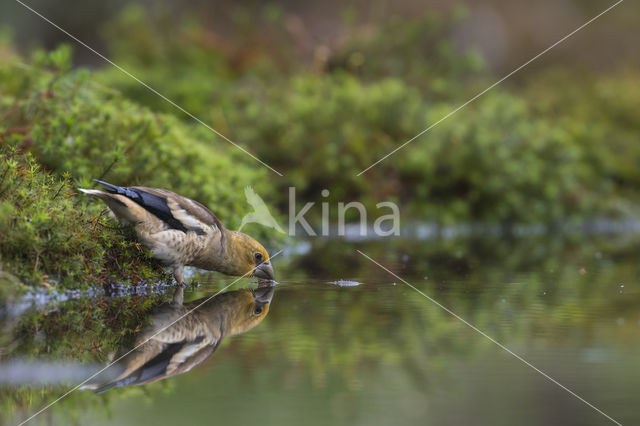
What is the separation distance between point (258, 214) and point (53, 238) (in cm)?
416

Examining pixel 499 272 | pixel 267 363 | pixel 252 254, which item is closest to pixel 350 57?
pixel 499 272

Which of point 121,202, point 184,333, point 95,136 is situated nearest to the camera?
point 184,333

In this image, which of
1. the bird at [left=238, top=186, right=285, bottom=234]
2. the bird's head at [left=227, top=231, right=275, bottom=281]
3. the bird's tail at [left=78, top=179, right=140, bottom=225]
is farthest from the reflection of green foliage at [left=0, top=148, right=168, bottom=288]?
the bird at [left=238, top=186, right=285, bottom=234]

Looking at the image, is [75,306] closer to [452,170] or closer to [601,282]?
[601,282]

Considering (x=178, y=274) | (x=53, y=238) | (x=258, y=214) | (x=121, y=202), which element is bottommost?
(x=178, y=274)

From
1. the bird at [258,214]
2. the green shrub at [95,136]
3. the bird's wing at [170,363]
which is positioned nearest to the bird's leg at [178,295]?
the green shrub at [95,136]

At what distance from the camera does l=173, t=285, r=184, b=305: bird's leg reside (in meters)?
6.01

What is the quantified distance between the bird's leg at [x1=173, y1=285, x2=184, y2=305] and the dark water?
0.05 meters

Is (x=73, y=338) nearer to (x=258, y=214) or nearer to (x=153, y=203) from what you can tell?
(x=153, y=203)

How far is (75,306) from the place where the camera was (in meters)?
5.59

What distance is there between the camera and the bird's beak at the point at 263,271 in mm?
7035

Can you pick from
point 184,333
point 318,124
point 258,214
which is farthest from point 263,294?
point 318,124

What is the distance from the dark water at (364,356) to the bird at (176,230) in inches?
8.5

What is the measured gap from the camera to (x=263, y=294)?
258 inches
